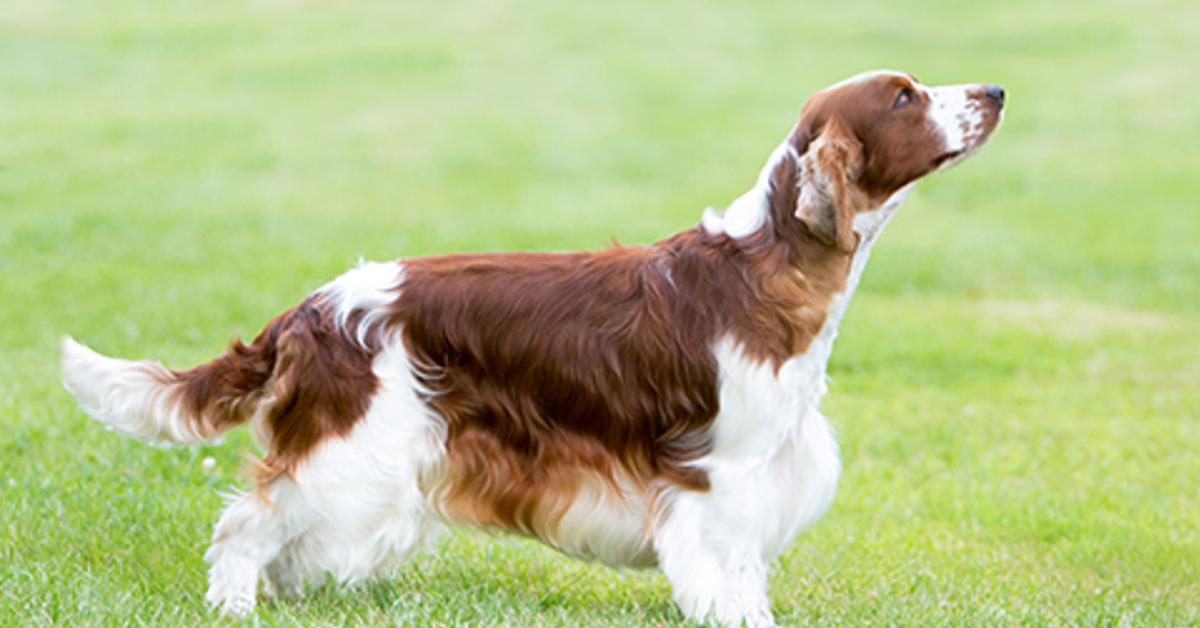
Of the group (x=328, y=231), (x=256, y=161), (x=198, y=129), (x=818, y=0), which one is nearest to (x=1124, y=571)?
(x=328, y=231)

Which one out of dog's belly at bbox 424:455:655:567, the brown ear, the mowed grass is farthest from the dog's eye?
the mowed grass

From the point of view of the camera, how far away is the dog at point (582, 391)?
18.9 feet

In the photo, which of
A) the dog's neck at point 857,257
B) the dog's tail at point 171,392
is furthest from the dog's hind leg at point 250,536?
the dog's neck at point 857,257

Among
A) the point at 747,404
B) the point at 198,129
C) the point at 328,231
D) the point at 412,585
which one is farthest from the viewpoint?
the point at 198,129

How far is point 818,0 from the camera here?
31.3 m

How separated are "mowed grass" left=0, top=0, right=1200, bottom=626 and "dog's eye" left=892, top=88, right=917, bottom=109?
5.86 ft

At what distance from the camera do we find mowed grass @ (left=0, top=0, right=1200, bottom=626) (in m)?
Answer: 6.71

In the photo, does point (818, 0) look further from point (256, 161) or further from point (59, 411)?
point (59, 411)

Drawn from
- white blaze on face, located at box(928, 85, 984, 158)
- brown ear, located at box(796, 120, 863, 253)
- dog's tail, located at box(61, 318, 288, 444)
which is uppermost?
white blaze on face, located at box(928, 85, 984, 158)

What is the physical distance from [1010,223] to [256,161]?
332 inches

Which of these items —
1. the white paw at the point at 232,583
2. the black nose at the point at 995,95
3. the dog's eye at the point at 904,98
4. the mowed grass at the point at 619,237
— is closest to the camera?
the white paw at the point at 232,583

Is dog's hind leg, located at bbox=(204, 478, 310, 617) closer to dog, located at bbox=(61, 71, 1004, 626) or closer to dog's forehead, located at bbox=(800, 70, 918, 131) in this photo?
dog, located at bbox=(61, 71, 1004, 626)

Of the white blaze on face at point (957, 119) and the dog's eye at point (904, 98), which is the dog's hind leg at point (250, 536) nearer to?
the dog's eye at point (904, 98)

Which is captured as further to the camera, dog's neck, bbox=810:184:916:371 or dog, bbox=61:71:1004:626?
dog's neck, bbox=810:184:916:371
